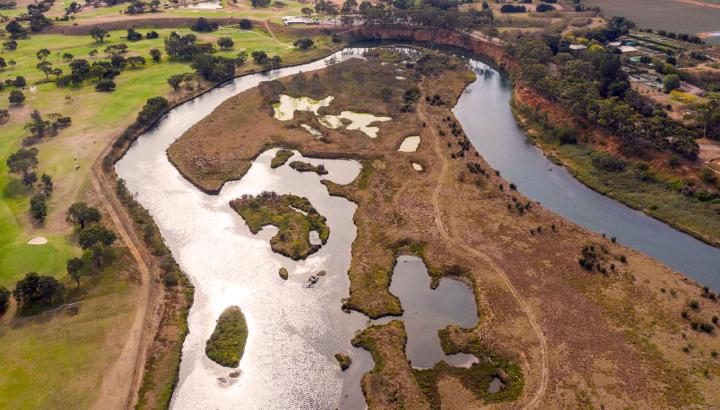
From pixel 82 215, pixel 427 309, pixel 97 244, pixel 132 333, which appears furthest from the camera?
pixel 82 215

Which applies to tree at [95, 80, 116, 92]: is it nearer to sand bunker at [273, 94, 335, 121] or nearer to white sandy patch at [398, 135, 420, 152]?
sand bunker at [273, 94, 335, 121]

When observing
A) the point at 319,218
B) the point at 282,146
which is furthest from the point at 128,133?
the point at 319,218

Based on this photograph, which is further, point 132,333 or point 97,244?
point 97,244

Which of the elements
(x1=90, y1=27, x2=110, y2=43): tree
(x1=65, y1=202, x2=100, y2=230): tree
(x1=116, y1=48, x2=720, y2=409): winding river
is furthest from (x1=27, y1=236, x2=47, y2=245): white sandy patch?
(x1=90, y1=27, x2=110, y2=43): tree

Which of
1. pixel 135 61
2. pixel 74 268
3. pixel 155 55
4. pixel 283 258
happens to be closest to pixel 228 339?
pixel 283 258

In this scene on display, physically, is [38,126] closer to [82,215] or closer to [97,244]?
[82,215]

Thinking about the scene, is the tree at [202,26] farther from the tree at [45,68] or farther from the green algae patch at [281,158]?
the green algae patch at [281,158]
